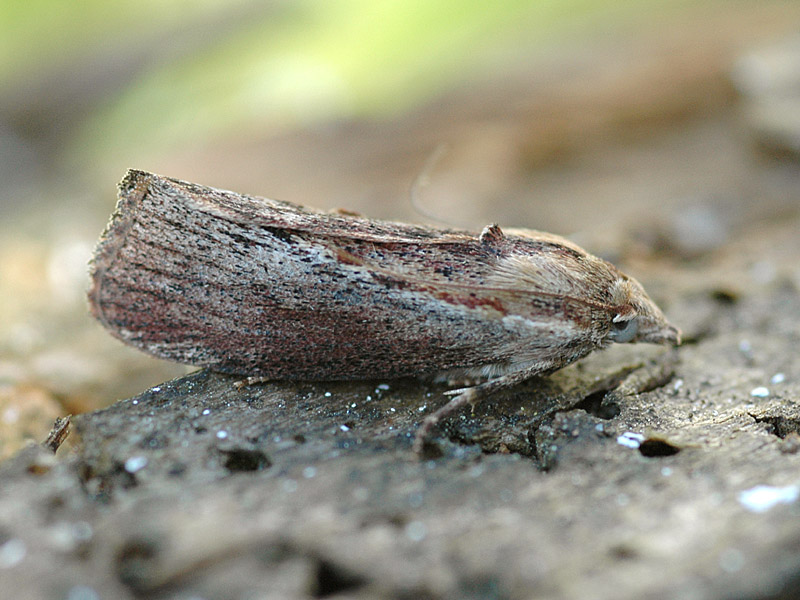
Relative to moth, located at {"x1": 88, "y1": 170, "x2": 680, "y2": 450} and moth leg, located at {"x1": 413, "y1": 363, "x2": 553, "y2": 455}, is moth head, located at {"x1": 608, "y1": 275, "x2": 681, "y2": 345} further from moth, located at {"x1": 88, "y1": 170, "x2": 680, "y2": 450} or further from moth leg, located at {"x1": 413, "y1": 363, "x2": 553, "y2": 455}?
moth leg, located at {"x1": 413, "y1": 363, "x2": 553, "y2": 455}

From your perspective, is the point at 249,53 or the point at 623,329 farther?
the point at 249,53

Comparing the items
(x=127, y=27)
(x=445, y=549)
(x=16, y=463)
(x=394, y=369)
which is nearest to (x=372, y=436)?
(x=394, y=369)

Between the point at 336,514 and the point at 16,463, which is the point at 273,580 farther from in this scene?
the point at 16,463

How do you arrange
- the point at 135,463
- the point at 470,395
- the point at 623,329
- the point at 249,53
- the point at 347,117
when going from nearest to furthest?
1. the point at 135,463
2. the point at 470,395
3. the point at 623,329
4. the point at 347,117
5. the point at 249,53

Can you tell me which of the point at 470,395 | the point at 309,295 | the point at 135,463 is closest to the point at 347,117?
the point at 309,295

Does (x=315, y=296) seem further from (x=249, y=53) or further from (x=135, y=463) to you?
(x=249, y=53)

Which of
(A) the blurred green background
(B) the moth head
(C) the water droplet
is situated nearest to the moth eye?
(B) the moth head

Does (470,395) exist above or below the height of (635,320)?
below
